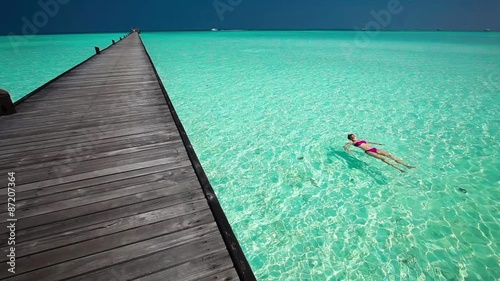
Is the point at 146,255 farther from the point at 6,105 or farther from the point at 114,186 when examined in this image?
the point at 6,105

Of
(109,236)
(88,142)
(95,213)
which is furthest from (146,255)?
(88,142)

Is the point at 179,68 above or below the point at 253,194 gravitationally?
below

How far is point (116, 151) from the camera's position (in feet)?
12.9

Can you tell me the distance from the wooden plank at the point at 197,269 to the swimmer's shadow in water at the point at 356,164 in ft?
15.8

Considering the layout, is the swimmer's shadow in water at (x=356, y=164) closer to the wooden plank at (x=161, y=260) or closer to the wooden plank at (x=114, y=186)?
the wooden plank at (x=114, y=186)

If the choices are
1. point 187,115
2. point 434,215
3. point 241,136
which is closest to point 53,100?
point 187,115

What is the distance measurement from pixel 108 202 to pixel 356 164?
5.80m

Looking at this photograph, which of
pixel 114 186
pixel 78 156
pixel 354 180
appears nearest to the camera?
pixel 114 186

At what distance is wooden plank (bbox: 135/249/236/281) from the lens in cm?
204

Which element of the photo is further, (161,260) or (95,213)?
(95,213)

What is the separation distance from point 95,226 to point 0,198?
144 cm

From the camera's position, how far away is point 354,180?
5.70 meters

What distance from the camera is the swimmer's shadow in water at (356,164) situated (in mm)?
5795

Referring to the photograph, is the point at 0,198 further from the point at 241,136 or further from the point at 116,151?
the point at 241,136
